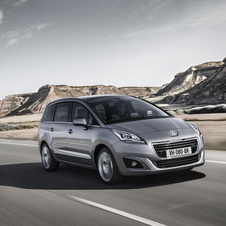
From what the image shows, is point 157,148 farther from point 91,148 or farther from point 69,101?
point 69,101

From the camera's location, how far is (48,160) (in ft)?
29.1

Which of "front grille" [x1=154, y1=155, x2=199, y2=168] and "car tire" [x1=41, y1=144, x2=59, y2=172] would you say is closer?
"front grille" [x1=154, y1=155, x2=199, y2=168]

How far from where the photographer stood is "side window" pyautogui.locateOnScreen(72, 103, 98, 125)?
23.6 ft

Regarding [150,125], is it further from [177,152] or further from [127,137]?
[177,152]

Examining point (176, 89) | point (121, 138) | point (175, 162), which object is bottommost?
point (175, 162)

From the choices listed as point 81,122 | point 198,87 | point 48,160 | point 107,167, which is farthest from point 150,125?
point 198,87

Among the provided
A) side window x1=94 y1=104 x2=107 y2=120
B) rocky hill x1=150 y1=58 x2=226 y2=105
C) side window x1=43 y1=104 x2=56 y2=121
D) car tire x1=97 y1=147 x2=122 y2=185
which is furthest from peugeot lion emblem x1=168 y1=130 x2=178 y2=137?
rocky hill x1=150 y1=58 x2=226 y2=105

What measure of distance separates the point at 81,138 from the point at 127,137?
1368 millimetres

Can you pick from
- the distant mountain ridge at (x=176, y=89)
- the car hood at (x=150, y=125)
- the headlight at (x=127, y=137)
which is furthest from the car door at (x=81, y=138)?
the distant mountain ridge at (x=176, y=89)

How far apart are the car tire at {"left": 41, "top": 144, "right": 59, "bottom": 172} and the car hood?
266cm

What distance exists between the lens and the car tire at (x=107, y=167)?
6.39 meters

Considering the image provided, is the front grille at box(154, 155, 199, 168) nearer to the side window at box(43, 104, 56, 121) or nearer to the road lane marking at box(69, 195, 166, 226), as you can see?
the road lane marking at box(69, 195, 166, 226)

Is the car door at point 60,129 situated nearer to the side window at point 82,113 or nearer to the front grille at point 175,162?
the side window at point 82,113

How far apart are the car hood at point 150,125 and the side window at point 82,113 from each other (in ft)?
2.19
